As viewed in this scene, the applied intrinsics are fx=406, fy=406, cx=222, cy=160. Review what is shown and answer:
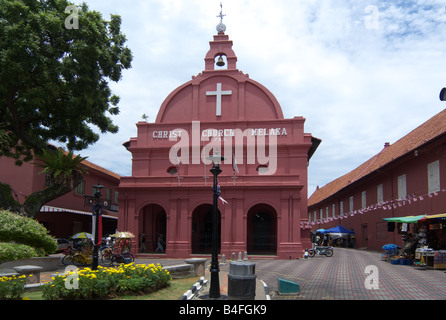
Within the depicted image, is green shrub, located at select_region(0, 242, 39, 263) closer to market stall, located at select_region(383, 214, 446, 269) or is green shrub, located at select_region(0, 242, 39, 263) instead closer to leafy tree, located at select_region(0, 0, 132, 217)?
leafy tree, located at select_region(0, 0, 132, 217)

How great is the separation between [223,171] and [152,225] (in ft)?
20.2

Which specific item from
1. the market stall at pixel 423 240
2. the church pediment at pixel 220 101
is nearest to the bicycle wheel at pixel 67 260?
the church pediment at pixel 220 101

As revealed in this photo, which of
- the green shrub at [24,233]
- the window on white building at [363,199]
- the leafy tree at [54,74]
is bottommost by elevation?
the green shrub at [24,233]

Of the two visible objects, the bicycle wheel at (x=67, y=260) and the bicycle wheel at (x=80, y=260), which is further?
the bicycle wheel at (x=67, y=260)

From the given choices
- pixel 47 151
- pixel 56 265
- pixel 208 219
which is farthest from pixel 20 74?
pixel 208 219

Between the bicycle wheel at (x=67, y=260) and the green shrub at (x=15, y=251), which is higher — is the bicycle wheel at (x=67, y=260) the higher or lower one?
the lower one

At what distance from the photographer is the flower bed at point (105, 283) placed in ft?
27.9

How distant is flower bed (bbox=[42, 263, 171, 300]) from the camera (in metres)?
8.52

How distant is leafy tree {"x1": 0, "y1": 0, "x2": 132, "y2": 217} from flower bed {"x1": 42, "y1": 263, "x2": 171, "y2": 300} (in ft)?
29.3

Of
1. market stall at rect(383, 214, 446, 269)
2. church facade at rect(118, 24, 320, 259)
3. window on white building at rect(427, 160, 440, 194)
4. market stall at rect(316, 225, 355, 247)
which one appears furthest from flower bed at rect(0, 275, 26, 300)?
market stall at rect(316, 225, 355, 247)

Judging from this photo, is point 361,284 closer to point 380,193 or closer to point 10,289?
point 10,289

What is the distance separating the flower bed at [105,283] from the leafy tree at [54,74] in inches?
352

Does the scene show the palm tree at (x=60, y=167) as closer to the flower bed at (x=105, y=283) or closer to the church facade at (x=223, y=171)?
the church facade at (x=223, y=171)
